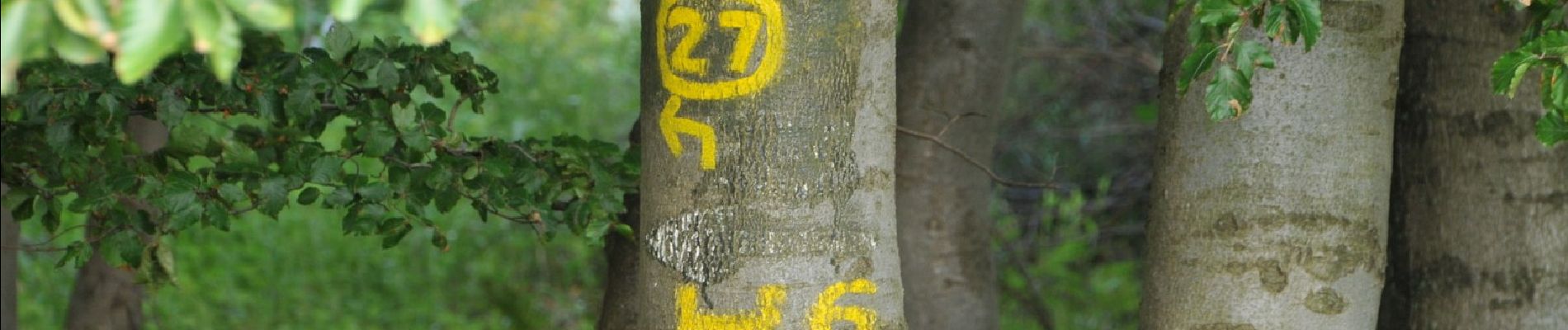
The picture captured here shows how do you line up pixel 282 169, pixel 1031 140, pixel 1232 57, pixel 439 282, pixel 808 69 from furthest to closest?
pixel 439 282
pixel 1031 140
pixel 282 169
pixel 1232 57
pixel 808 69

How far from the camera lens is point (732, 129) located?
2.25 meters

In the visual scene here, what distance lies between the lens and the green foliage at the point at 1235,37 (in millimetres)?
2158

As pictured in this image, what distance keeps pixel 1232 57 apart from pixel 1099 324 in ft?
13.9

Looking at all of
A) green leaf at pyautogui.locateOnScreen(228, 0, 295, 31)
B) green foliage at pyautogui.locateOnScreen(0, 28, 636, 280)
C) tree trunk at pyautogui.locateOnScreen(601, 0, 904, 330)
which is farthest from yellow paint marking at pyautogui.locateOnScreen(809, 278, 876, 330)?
green leaf at pyautogui.locateOnScreen(228, 0, 295, 31)

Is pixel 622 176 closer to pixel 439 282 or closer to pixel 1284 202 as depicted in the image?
pixel 1284 202

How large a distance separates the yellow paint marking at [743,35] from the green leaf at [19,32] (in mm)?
1145

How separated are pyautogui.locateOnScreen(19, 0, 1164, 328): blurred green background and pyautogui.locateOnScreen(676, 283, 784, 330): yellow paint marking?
2.65 meters

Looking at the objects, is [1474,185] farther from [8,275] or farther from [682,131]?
[8,275]

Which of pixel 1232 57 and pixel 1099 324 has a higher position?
pixel 1232 57

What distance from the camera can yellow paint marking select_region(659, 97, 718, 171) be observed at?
89.3 inches

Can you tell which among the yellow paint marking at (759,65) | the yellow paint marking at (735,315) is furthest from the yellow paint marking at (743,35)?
the yellow paint marking at (735,315)

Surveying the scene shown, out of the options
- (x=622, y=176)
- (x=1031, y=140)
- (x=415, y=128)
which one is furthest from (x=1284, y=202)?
(x=1031, y=140)

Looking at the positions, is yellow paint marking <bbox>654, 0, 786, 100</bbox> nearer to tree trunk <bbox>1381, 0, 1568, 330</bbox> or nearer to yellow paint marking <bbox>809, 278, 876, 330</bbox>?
yellow paint marking <bbox>809, 278, 876, 330</bbox>

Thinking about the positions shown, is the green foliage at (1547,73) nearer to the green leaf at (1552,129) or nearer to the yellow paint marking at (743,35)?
the green leaf at (1552,129)
